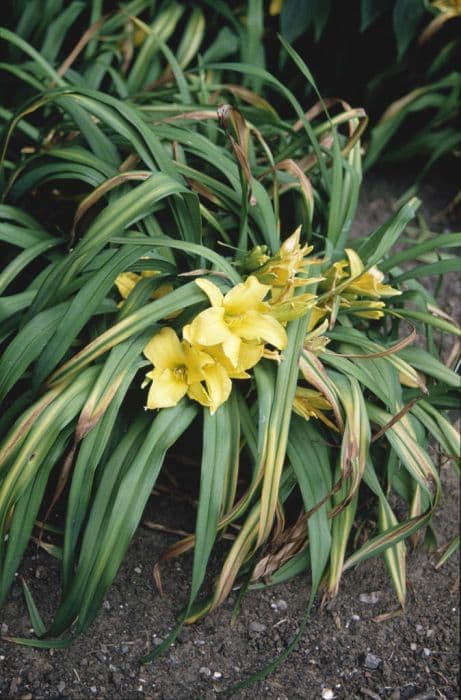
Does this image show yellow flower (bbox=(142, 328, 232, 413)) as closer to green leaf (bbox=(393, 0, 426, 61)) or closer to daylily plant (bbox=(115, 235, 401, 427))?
daylily plant (bbox=(115, 235, 401, 427))

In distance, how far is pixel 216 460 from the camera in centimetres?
156

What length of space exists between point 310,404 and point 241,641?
Result: 0.50 m

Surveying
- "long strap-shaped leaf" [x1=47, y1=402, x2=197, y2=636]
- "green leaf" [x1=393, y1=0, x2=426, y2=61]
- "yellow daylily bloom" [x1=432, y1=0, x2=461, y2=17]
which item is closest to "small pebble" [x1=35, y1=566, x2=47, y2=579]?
"long strap-shaped leaf" [x1=47, y1=402, x2=197, y2=636]

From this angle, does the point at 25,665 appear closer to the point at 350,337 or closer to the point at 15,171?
the point at 350,337

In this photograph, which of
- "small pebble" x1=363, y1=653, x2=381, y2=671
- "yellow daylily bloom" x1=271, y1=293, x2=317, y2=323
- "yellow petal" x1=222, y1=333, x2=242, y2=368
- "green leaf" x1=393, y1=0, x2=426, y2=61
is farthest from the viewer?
"green leaf" x1=393, y1=0, x2=426, y2=61

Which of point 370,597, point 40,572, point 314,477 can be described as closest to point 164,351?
point 314,477

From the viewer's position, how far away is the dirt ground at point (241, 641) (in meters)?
1.61

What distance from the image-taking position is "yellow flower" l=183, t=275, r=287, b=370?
1.49 m

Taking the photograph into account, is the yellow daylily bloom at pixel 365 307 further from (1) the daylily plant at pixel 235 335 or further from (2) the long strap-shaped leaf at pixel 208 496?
(2) the long strap-shaped leaf at pixel 208 496

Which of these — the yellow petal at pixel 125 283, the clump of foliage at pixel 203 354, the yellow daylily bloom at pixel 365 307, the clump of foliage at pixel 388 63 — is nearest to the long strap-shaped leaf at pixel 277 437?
the clump of foliage at pixel 203 354

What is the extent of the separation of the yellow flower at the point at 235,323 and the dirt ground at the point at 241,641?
55 cm

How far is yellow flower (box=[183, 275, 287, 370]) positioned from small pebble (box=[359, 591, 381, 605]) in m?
0.63

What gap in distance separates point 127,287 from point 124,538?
53cm

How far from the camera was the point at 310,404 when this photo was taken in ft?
5.60
